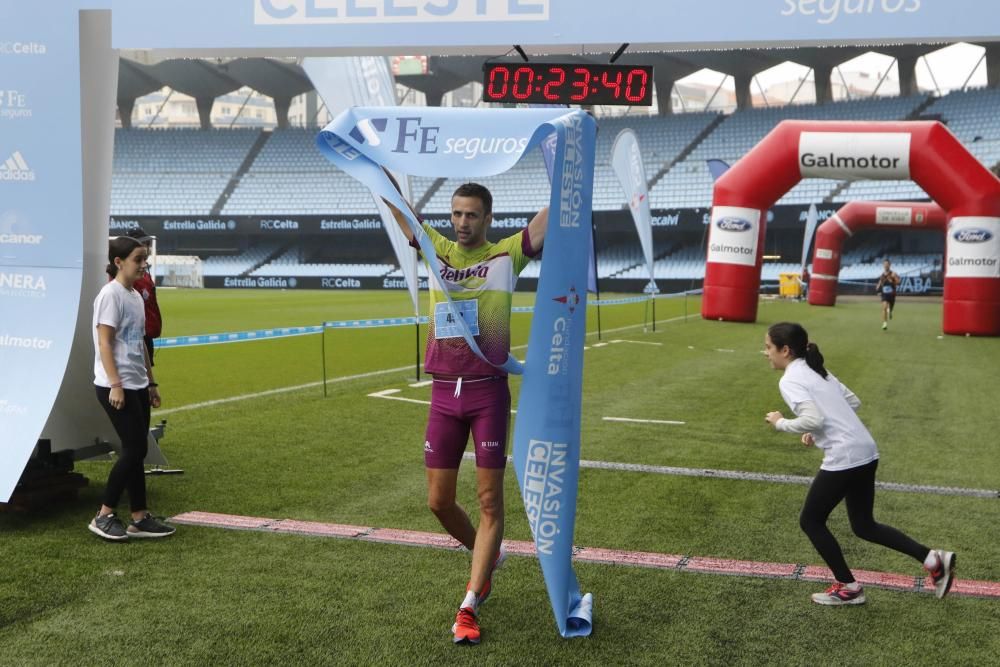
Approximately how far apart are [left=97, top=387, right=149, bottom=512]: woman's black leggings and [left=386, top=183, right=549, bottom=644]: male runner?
84.3 inches

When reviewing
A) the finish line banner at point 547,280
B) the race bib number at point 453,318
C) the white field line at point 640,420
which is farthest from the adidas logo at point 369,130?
the white field line at point 640,420

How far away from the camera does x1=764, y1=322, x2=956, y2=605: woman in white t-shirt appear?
180 inches

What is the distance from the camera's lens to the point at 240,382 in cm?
1300

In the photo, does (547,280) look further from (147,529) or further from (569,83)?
(569,83)

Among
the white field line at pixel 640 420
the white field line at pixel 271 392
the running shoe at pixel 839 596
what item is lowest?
the white field line at pixel 271 392

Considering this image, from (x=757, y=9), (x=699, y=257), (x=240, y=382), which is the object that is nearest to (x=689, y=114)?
(x=699, y=257)

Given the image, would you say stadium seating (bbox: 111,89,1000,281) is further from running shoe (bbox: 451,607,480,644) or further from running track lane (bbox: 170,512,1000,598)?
running shoe (bbox: 451,607,480,644)

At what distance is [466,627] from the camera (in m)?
4.02

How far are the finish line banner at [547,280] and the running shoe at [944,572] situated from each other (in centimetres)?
174

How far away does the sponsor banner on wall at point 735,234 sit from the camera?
73.9 feet

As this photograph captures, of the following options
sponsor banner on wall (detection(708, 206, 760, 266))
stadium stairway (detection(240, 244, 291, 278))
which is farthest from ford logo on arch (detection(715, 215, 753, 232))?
stadium stairway (detection(240, 244, 291, 278))

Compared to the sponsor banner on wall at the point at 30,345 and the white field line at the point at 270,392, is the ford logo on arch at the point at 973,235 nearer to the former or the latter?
the white field line at the point at 270,392

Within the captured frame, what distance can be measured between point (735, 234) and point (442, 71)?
36.2m

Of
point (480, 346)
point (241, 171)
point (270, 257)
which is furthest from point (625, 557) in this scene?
point (241, 171)
